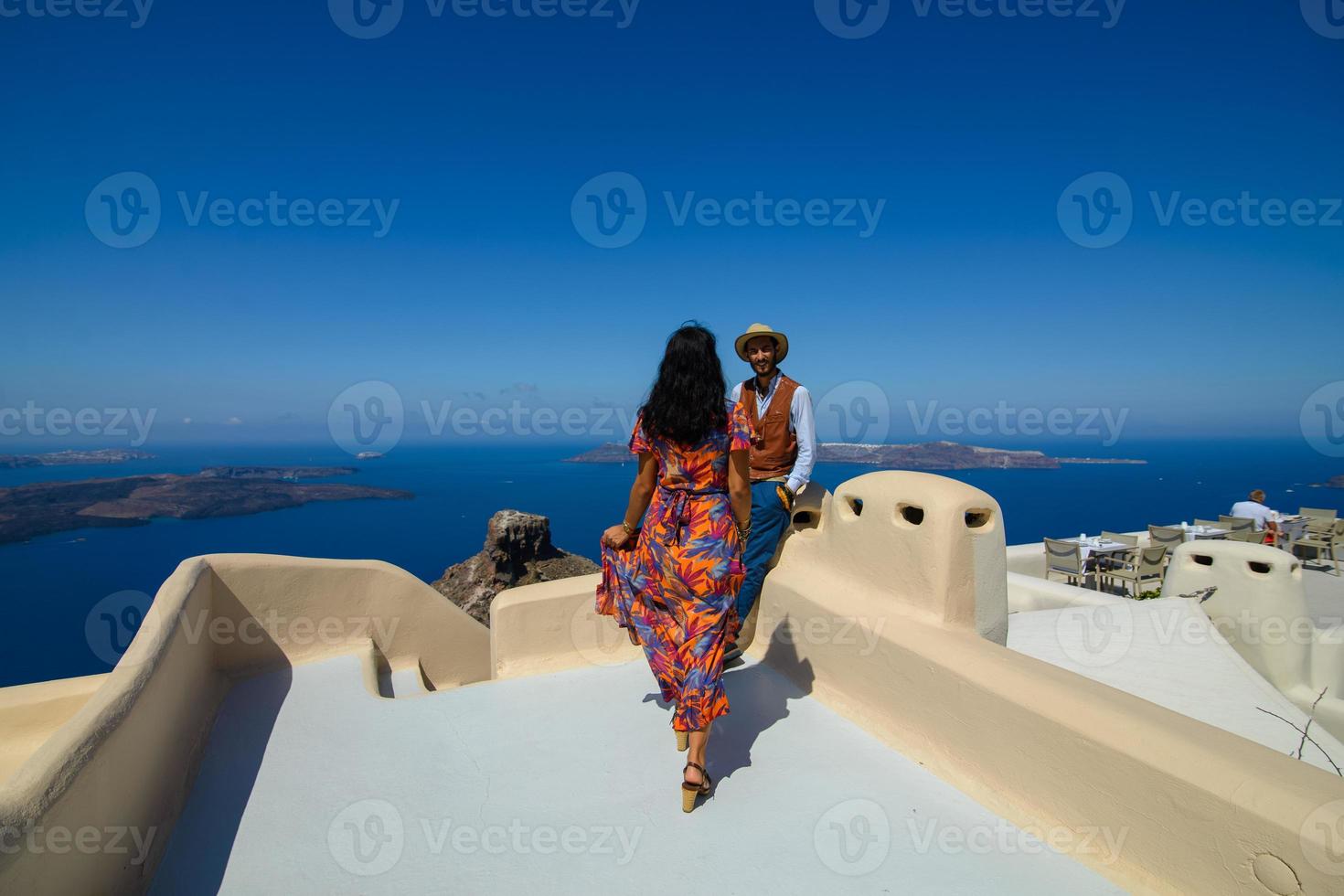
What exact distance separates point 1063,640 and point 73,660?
4129cm

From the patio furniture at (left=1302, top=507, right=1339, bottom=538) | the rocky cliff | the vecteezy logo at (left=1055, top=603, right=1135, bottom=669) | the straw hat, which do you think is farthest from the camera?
the rocky cliff

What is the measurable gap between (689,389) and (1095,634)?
6.02 m

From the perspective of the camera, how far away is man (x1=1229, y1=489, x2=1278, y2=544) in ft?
38.6

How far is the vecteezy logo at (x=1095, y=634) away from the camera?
19.6 feet

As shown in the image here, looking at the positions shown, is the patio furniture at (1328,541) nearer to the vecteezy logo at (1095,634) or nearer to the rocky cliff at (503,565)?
the vecteezy logo at (1095,634)

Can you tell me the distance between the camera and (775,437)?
3.56m

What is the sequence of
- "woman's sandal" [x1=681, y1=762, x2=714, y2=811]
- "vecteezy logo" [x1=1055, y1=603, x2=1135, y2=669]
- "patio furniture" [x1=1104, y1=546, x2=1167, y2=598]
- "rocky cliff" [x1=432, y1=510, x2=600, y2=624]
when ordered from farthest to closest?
"rocky cliff" [x1=432, y1=510, x2=600, y2=624] < "patio furniture" [x1=1104, y1=546, x2=1167, y2=598] < "vecteezy logo" [x1=1055, y1=603, x2=1135, y2=669] < "woman's sandal" [x1=681, y1=762, x2=714, y2=811]

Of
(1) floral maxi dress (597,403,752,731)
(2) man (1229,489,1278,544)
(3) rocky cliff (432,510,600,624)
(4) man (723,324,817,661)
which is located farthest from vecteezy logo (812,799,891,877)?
(2) man (1229,489,1278,544)

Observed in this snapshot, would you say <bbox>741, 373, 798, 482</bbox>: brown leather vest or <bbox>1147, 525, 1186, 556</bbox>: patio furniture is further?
<bbox>1147, 525, 1186, 556</bbox>: patio furniture

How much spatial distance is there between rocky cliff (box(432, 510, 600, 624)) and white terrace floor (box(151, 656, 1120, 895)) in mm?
10429

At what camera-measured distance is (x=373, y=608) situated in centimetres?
405

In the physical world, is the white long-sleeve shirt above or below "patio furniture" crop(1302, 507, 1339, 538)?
above

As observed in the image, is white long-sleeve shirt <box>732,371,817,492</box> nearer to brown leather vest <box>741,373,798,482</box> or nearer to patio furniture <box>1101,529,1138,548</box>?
brown leather vest <box>741,373,798,482</box>

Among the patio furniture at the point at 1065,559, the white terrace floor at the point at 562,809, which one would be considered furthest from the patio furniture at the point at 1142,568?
the white terrace floor at the point at 562,809
